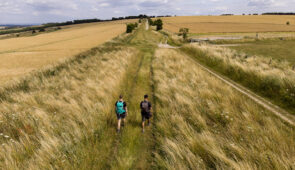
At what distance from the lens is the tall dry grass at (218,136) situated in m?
4.41

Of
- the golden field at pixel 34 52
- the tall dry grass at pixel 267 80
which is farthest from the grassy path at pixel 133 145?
the golden field at pixel 34 52

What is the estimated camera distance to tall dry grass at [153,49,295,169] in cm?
441

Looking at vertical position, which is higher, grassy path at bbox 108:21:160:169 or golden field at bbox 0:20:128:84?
golden field at bbox 0:20:128:84

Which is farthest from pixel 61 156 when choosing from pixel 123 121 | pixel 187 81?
pixel 187 81

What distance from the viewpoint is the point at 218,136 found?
5508 millimetres

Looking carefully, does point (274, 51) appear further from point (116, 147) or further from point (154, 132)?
point (116, 147)

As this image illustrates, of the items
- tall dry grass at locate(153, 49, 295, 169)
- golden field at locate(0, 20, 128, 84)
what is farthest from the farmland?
golden field at locate(0, 20, 128, 84)

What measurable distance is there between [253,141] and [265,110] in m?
3.36

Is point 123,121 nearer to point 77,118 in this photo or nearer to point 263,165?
point 77,118

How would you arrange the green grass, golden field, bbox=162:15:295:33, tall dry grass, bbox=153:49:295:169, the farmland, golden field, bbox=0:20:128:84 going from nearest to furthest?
1. tall dry grass, bbox=153:49:295:169
2. the farmland
3. golden field, bbox=0:20:128:84
4. the green grass
5. golden field, bbox=162:15:295:33

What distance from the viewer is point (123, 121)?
23.3 ft

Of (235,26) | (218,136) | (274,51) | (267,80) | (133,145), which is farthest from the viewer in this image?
(235,26)

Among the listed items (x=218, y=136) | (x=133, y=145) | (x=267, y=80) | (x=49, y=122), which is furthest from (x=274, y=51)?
(x=49, y=122)

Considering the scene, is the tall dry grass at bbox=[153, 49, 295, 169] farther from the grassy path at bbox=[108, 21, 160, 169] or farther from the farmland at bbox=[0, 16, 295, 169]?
the grassy path at bbox=[108, 21, 160, 169]
